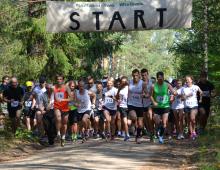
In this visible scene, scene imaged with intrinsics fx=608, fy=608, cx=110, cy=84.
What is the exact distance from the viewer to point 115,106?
58.2 feet

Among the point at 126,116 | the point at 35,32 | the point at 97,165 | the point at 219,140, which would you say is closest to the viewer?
the point at 97,165

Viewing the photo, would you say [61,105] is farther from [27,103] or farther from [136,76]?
[27,103]

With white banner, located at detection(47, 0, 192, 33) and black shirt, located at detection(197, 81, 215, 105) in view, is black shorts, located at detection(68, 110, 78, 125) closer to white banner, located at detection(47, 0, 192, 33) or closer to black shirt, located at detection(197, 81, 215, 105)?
white banner, located at detection(47, 0, 192, 33)

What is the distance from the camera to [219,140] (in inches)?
596

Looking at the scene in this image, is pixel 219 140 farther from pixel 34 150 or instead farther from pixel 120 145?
pixel 34 150

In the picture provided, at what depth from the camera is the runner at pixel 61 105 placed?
16391mm

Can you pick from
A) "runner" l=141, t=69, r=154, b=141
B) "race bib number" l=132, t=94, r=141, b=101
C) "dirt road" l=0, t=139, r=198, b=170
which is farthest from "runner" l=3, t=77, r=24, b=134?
"runner" l=141, t=69, r=154, b=141

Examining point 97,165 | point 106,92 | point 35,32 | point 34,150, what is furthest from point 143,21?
point 35,32

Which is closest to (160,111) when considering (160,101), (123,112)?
(160,101)

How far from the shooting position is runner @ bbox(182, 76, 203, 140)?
17656 millimetres

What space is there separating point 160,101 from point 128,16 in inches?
95.2

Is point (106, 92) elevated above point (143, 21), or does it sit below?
below

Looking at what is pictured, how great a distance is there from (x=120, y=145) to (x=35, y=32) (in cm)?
1421

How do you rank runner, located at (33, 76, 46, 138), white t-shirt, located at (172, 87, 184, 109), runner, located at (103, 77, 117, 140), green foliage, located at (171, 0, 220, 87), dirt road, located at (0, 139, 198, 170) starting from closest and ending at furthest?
dirt road, located at (0, 139, 198, 170) → runner, located at (103, 77, 117, 140) → runner, located at (33, 76, 46, 138) → white t-shirt, located at (172, 87, 184, 109) → green foliage, located at (171, 0, 220, 87)
